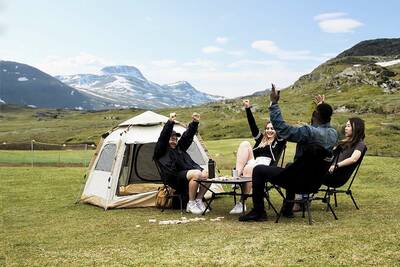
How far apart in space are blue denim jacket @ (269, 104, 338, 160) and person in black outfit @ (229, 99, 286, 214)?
6.11 ft

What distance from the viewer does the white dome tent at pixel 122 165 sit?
41.3 feet

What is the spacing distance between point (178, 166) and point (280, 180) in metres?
3.07

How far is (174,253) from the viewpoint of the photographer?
7203 mm

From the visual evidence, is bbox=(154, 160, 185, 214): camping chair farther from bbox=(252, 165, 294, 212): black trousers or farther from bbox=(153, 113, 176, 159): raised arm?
bbox=(252, 165, 294, 212): black trousers

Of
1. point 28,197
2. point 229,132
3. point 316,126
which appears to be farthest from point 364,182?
point 229,132

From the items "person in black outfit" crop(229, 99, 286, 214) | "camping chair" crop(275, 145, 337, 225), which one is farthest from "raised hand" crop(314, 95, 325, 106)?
"person in black outfit" crop(229, 99, 286, 214)

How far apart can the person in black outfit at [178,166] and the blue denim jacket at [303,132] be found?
2982 mm

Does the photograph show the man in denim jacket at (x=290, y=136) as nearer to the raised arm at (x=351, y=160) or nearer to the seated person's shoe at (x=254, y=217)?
the seated person's shoe at (x=254, y=217)

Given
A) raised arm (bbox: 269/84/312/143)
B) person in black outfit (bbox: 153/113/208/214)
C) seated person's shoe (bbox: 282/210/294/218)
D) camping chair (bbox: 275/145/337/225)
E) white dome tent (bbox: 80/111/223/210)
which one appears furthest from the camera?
white dome tent (bbox: 80/111/223/210)

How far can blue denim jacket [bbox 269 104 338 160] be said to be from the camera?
8.38m

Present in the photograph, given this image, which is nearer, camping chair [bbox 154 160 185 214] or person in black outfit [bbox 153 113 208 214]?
person in black outfit [bbox 153 113 208 214]

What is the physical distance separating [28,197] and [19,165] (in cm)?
1602

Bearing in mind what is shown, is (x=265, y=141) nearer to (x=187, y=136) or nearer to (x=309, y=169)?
(x=187, y=136)

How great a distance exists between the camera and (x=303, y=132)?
864 centimetres
